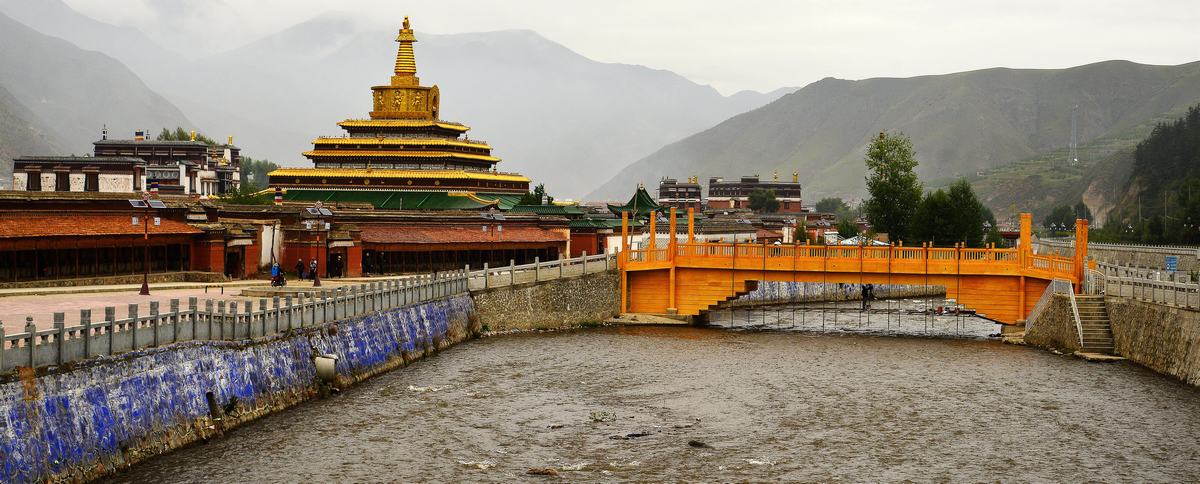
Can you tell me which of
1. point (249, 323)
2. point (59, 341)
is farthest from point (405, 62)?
point (59, 341)

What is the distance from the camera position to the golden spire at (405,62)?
323ft

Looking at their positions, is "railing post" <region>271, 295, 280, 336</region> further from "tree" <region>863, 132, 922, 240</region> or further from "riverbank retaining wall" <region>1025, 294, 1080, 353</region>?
"tree" <region>863, 132, 922, 240</region>

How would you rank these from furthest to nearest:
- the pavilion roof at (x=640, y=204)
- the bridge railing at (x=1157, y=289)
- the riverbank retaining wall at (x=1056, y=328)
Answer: the pavilion roof at (x=640, y=204) < the riverbank retaining wall at (x=1056, y=328) < the bridge railing at (x=1157, y=289)

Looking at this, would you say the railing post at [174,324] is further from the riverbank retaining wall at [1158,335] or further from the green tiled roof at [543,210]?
the green tiled roof at [543,210]

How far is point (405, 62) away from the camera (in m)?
99.7

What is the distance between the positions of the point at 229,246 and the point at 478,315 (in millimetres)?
12233

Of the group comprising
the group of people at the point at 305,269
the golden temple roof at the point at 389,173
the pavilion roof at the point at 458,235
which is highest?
the golden temple roof at the point at 389,173

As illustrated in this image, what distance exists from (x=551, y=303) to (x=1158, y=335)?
2781 centimetres

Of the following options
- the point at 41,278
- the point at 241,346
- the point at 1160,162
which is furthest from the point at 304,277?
the point at 1160,162

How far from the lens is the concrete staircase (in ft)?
173

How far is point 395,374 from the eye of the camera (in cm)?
4688

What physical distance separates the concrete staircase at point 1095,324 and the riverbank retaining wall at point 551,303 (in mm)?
22929

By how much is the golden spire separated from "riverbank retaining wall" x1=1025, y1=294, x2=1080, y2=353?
55.2 metres

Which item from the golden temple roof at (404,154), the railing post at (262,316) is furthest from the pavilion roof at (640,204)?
the railing post at (262,316)
